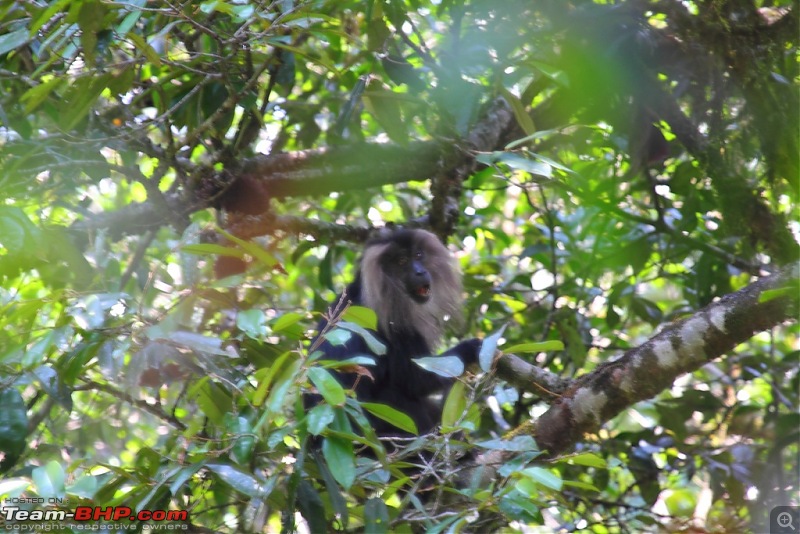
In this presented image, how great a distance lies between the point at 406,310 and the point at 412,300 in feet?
0.20

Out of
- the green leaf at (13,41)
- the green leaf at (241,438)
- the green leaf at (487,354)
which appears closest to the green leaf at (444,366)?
the green leaf at (487,354)

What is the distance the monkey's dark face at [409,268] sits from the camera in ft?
12.3

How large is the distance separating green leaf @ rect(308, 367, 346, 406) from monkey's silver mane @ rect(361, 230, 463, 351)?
1778 millimetres

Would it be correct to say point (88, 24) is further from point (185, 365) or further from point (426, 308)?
point (426, 308)

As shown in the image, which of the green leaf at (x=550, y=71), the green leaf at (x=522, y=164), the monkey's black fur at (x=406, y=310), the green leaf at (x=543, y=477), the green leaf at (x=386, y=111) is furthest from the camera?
the monkey's black fur at (x=406, y=310)

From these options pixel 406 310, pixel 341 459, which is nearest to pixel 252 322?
pixel 341 459

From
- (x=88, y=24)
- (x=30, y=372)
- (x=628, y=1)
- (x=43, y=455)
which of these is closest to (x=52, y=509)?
(x=30, y=372)

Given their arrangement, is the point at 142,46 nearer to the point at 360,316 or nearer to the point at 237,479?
the point at 360,316

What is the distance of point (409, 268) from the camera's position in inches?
150

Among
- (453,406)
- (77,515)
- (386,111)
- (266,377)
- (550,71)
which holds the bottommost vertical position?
(77,515)

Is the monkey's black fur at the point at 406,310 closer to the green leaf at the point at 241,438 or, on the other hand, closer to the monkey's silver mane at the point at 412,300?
the monkey's silver mane at the point at 412,300

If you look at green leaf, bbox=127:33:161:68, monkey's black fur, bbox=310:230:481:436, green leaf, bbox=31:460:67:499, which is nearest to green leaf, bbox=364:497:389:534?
green leaf, bbox=31:460:67:499

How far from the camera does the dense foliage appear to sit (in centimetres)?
220

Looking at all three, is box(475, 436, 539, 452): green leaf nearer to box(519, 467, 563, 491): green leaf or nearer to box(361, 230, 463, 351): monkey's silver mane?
box(519, 467, 563, 491): green leaf
